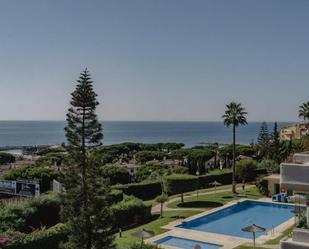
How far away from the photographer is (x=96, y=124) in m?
18.0

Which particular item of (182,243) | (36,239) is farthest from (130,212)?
(36,239)

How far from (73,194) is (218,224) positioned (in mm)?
13314

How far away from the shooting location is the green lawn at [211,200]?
107 feet

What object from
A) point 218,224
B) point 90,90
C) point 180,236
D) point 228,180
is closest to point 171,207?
point 218,224

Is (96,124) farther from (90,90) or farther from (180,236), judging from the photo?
(180,236)

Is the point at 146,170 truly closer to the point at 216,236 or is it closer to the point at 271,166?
the point at 271,166

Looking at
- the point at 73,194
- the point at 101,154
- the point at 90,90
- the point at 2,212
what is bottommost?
the point at 2,212

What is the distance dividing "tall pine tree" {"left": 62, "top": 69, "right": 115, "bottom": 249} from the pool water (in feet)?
19.0

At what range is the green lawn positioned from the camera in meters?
32.5

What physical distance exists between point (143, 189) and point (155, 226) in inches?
401

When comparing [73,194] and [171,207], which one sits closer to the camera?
[73,194]

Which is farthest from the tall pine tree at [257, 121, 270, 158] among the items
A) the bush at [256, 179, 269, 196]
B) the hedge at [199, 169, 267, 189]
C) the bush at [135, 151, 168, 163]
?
the bush at [256, 179, 269, 196]

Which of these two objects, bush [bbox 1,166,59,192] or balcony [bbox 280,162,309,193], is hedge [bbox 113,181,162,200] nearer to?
bush [bbox 1,166,59,192]

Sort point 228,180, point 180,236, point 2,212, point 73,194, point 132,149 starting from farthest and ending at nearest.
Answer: point 132,149, point 228,180, point 180,236, point 2,212, point 73,194
